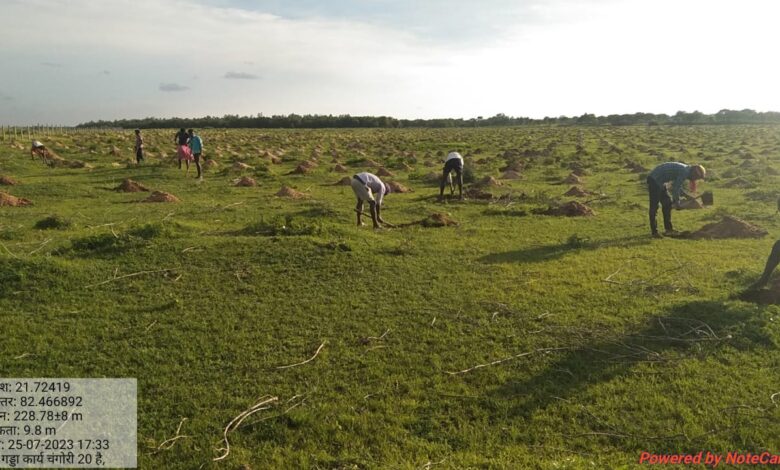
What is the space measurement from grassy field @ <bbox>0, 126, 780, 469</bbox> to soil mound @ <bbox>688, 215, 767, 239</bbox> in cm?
45

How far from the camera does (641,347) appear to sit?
656cm

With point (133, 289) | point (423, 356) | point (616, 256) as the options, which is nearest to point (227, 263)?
point (133, 289)

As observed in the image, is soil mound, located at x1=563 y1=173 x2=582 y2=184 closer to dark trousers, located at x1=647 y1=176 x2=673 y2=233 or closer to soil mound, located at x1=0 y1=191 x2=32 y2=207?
dark trousers, located at x1=647 y1=176 x2=673 y2=233

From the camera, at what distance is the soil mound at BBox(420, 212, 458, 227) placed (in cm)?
1350

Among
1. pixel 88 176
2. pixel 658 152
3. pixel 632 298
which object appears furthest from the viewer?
pixel 658 152

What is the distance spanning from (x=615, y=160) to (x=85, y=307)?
29.7 metres

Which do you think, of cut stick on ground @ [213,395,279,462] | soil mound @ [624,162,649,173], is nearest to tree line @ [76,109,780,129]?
soil mound @ [624,162,649,173]

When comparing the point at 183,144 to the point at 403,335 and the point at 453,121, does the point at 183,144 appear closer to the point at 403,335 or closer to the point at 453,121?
the point at 403,335

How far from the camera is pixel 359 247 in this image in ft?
34.7

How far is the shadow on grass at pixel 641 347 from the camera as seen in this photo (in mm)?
5648

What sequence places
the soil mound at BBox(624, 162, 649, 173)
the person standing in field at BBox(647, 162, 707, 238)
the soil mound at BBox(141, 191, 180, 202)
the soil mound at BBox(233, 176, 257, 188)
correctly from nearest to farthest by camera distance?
the person standing in field at BBox(647, 162, 707, 238), the soil mound at BBox(141, 191, 180, 202), the soil mound at BBox(233, 176, 257, 188), the soil mound at BBox(624, 162, 649, 173)

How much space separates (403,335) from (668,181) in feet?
27.1

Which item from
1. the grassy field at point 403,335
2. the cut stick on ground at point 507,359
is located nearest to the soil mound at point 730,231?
the grassy field at point 403,335

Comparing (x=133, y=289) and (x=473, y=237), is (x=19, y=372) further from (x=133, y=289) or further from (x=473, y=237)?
(x=473, y=237)
